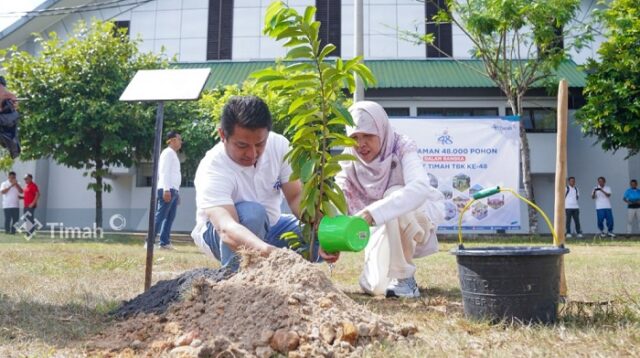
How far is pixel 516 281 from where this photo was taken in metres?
2.32

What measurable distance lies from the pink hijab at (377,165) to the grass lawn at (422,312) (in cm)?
70

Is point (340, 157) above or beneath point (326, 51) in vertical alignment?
beneath

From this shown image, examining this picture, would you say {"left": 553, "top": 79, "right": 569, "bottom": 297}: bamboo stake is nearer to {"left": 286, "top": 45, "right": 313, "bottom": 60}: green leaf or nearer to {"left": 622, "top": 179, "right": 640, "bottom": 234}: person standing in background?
{"left": 286, "top": 45, "right": 313, "bottom": 60}: green leaf

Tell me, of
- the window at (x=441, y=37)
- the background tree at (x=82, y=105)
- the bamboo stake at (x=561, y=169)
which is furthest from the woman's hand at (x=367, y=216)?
the window at (x=441, y=37)

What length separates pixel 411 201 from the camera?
3.16 m

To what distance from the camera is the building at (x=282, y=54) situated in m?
15.1

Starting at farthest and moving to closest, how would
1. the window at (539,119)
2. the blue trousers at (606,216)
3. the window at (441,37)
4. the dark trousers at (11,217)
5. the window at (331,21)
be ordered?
1. the window at (331,21)
2. the window at (441,37)
3. the window at (539,119)
4. the blue trousers at (606,216)
5. the dark trousers at (11,217)

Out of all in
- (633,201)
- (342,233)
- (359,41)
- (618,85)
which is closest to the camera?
(342,233)

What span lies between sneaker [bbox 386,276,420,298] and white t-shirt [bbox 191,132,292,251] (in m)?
0.87

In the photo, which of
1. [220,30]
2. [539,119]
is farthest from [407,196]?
[220,30]

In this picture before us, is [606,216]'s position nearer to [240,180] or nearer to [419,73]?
[419,73]

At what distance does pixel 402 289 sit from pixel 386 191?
65 centimetres

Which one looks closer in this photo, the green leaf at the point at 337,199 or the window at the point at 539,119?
the green leaf at the point at 337,199

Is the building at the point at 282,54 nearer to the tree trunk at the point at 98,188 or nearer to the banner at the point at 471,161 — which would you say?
the tree trunk at the point at 98,188
